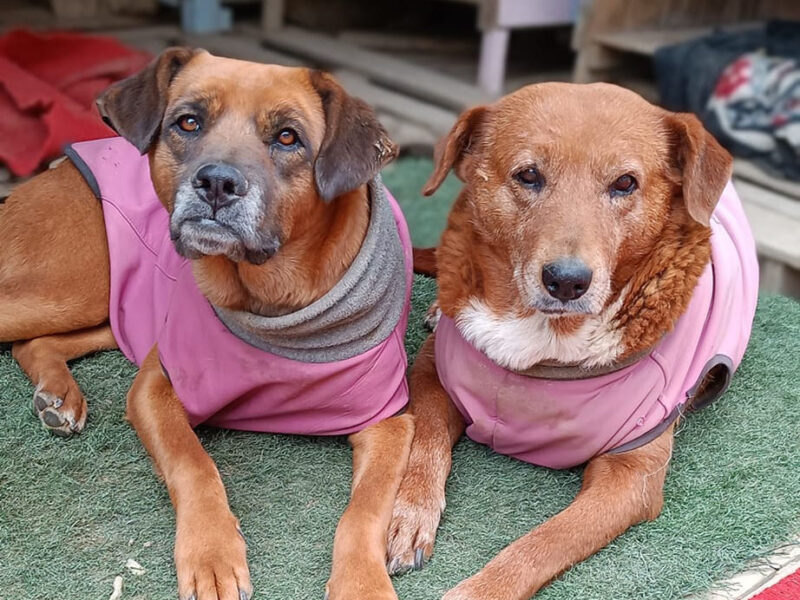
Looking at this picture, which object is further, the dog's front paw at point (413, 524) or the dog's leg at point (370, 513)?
the dog's front paw at point (413, 524)

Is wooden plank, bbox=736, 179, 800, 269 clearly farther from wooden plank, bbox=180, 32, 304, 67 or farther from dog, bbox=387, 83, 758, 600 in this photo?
wooden plank, bbox=180, 32, 304, 67

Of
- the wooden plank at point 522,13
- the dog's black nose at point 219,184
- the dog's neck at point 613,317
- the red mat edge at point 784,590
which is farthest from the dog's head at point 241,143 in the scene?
the wooden plank at point 522,13

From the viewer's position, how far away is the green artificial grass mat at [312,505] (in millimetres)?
2482

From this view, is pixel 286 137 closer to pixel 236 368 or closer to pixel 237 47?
pixel 236 368

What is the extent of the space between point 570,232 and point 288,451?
1167 millimetres

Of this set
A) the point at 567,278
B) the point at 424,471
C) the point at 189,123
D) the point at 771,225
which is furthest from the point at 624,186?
the point at 771,225

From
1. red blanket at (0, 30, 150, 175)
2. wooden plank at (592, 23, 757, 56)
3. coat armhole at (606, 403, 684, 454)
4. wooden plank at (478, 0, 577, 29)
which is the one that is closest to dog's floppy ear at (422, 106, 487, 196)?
coat armhole at (606, 403, 684, 454)

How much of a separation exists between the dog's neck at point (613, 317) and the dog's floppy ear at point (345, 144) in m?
0.43

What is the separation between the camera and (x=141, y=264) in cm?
327

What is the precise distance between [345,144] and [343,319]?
1.64 ft

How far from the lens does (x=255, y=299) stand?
2771mm

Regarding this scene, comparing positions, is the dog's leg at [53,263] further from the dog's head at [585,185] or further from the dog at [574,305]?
the dog's head at [585,185]

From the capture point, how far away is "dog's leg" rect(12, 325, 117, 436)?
9.66 ft

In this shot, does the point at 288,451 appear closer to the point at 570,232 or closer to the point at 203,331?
the point at 203,331
